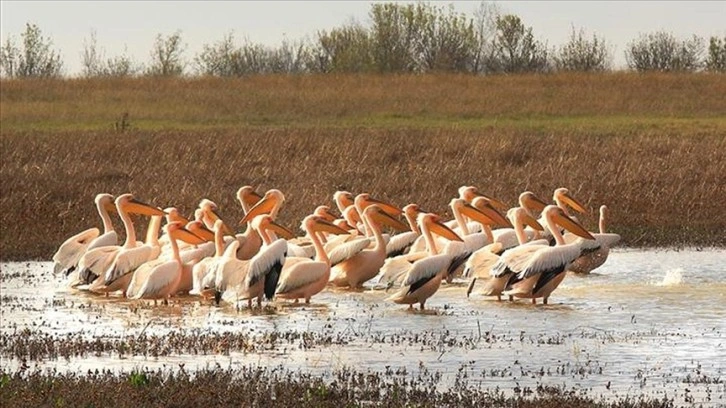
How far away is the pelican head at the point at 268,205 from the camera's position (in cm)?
1528

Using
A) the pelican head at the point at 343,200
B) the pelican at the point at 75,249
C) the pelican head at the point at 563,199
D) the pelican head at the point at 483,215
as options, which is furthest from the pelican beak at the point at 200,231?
the pelican head at the point at 563,199

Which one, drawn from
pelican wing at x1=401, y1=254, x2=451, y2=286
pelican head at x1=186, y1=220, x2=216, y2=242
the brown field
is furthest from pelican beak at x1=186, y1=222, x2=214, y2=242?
the brown field

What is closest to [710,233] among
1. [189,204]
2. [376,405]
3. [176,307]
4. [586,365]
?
[189,204]

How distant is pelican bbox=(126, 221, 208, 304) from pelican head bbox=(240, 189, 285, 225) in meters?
1.92

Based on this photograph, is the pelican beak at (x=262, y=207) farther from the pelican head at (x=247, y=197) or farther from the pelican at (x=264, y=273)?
the pelican at (x=264, y=273)

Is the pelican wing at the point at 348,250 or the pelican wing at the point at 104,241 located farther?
the pelican wing at the point at 104,241

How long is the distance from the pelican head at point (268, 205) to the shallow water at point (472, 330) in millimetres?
1732

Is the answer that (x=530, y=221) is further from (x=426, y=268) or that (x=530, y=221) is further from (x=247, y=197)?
(x=247, y=197)

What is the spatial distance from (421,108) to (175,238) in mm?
20192

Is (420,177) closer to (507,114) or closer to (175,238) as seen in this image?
(175,238)

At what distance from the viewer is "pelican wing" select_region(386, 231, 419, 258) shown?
15.2 meters

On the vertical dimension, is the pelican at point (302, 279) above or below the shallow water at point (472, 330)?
above

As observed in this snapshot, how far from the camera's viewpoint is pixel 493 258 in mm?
13586

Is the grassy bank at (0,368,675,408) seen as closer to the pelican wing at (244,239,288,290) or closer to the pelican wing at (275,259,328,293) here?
the pelican wing at (244,239,288,290)
